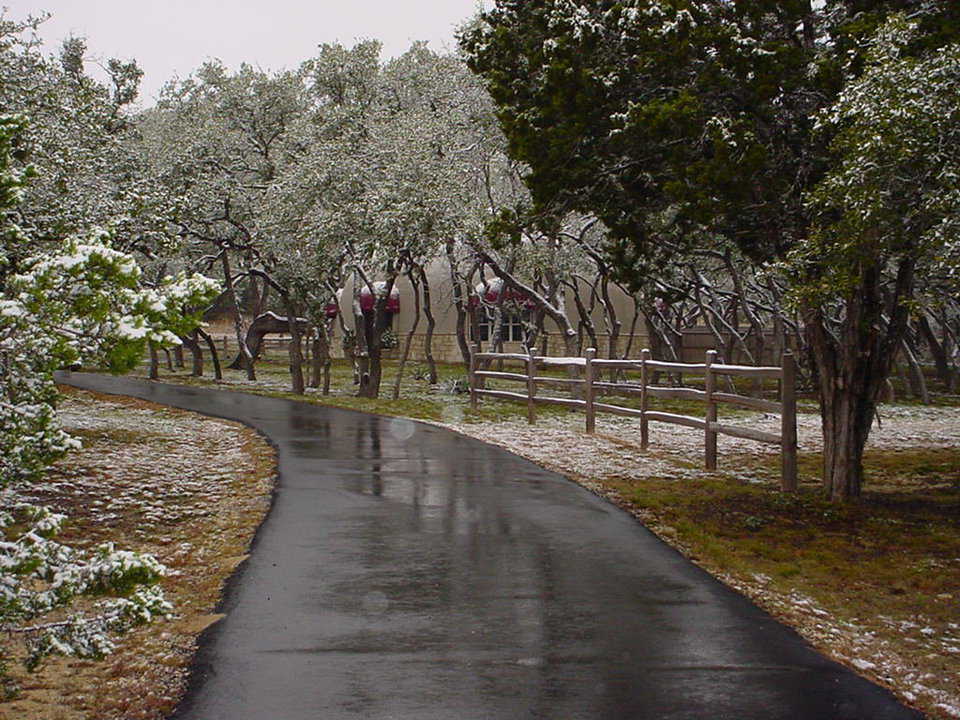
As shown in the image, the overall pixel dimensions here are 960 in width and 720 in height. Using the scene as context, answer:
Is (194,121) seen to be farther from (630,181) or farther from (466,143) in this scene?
(630,181)

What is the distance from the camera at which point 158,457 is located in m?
16.3

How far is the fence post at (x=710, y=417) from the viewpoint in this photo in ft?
49.9

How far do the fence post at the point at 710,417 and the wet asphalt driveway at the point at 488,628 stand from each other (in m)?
3.89

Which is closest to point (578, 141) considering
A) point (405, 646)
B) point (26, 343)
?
point (405, 646)

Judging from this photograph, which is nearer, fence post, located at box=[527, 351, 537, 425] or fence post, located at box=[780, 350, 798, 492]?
fence post, located at box=[780, 350, 798, 492]

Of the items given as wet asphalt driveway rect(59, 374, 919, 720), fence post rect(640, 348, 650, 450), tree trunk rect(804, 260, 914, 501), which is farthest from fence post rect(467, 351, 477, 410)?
wet asphalt driveway rect(59, 374, 919, 720)

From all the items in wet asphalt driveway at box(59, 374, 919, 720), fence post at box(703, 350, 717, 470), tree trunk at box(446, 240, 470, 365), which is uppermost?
tree trunk at box(446, 240, 470, 365)

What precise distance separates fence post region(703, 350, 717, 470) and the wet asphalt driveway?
389 cm

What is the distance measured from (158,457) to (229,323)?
72.9 meters

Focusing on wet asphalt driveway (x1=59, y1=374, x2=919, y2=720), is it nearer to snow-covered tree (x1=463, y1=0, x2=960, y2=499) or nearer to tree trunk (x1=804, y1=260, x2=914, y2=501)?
tree trunk (x1=804, y1=260, x2=914, y2=501)

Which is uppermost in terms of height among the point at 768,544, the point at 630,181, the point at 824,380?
the point at 630,181

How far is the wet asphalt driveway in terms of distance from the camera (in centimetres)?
546

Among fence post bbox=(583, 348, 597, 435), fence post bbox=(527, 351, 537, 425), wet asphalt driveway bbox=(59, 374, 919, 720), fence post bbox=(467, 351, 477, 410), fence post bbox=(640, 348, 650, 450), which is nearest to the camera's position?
wet asphalt driveway bbox=(59, 374, 919, 720)

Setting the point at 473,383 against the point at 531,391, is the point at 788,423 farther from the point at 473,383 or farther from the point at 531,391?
the point at 473,383
